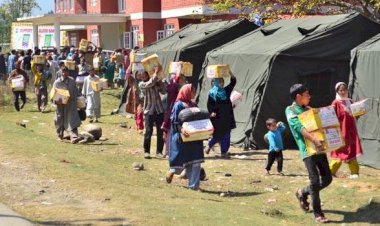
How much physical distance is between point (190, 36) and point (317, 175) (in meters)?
12.4

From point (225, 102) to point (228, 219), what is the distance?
19.2ft

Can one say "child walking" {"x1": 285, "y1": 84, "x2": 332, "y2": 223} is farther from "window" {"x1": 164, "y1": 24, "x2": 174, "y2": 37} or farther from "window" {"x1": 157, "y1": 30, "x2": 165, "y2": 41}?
"window" {"x1": 157, "y1": 30, "x2": 165, "y2": 41}

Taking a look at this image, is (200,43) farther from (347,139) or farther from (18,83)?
(347,139)

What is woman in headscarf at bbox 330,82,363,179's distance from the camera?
10.5 meters

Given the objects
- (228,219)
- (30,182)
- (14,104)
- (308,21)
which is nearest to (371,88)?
(308,21)

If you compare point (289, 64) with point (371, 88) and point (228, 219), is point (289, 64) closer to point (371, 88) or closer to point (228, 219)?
point (371, 88)

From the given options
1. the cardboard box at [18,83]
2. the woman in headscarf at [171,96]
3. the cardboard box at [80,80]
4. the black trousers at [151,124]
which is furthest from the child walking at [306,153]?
the cardboard box at [18,83]

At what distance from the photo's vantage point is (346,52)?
14297 millimetres

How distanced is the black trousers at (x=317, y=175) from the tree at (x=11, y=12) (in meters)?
80.7

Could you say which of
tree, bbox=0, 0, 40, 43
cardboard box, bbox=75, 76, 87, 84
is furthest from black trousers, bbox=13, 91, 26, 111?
tree, bbox=0, 0, 40, 43

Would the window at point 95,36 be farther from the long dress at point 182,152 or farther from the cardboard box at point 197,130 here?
the cardboard box at point 197,130

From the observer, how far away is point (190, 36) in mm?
19906

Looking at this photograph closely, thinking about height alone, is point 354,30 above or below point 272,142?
above

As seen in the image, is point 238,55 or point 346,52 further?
point 238,55
